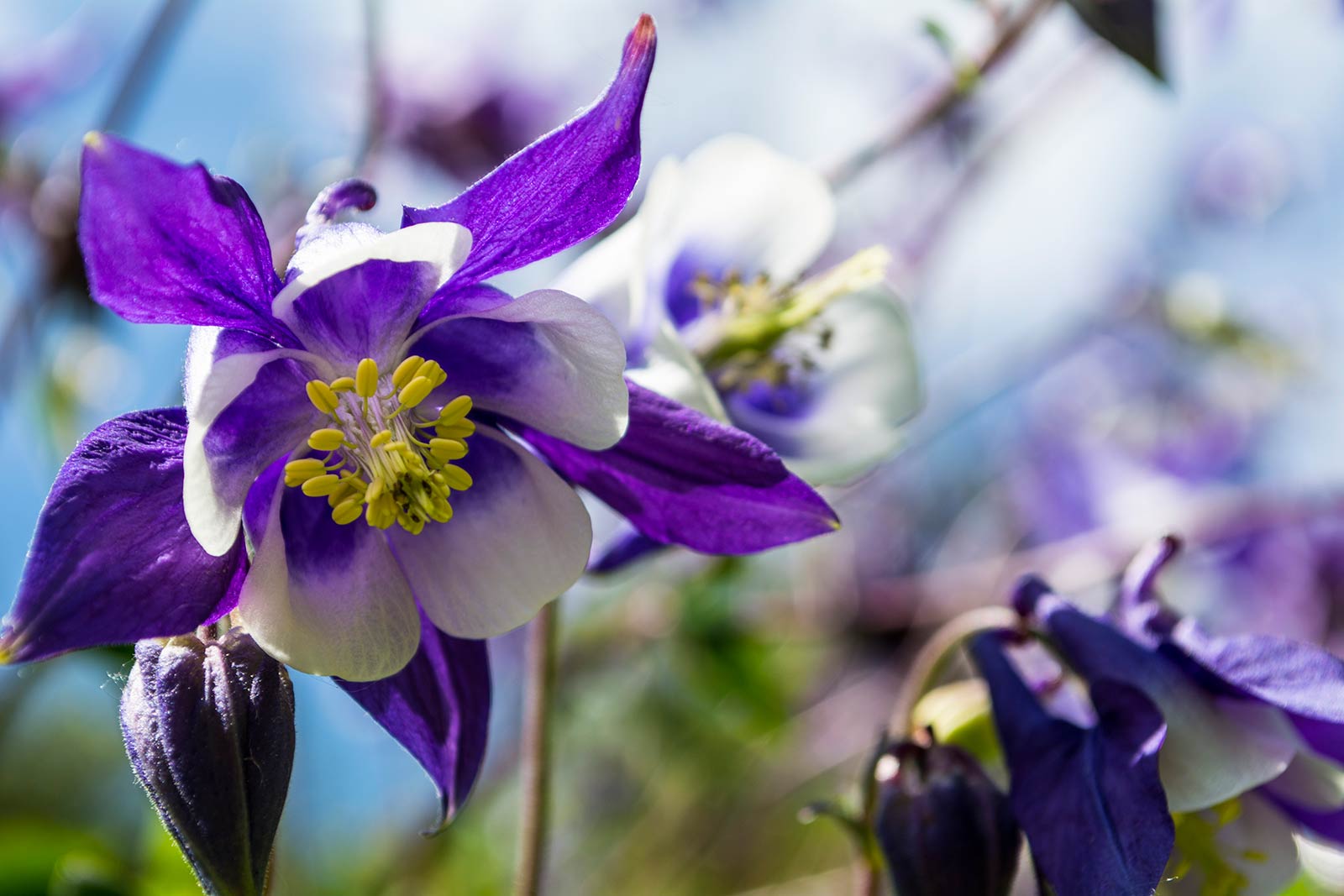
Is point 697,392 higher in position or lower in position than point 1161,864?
higher

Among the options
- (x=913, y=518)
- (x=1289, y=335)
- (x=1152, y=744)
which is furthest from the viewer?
(x=913, y=518)

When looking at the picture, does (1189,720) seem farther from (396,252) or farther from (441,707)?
(396,252)

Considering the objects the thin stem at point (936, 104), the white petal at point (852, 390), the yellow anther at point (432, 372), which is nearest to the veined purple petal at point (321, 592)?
the yellow anther at point (432, 372)

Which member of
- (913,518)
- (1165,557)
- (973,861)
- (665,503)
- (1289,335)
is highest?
(665,503)

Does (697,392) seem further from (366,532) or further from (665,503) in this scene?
(366,532)

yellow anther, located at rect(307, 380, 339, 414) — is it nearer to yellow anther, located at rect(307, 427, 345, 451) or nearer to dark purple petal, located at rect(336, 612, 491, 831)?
yellow anther, located at rect(307, 427, 345, 451)

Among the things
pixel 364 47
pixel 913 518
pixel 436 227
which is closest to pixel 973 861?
pixel 436 227

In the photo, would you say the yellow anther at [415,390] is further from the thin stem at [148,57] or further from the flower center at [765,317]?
the thin stem at [148,57]

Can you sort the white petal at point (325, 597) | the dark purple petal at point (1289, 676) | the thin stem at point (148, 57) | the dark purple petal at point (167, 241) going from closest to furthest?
1. the dark purple petal at point (167, 241)
2. the white petal at point (325, 597)
3. the dark purple petal at point (1289, 676)
4. the thin stem at point (148, 57)
